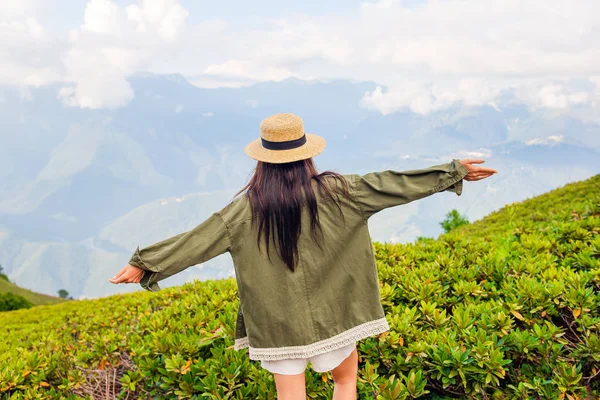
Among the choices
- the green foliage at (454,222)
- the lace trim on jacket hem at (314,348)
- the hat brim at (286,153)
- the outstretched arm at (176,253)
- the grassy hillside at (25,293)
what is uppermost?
the grassy hillside at (25,293)

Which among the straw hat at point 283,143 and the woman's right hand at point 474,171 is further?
the woman's right hand at point 474,171

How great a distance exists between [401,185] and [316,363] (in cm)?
125

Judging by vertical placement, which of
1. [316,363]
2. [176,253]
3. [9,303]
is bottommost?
[316,363]

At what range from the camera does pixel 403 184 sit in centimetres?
297

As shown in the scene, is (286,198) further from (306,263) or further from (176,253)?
(176,253)

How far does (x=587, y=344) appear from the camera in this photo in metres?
Answer: 3.68

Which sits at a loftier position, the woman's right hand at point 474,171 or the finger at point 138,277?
the woman's right hand at point 474,171

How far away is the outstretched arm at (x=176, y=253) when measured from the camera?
2.80 meters

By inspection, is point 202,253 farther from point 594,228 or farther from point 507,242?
point 594,228

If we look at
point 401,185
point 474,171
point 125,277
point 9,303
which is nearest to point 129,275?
point 125,277

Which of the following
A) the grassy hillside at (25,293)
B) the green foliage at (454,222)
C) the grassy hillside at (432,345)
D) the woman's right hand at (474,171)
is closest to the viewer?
the woman's right hand at (474,171)

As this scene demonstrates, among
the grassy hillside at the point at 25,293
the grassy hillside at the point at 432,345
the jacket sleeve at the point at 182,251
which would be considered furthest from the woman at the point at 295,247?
the grassy hillside at the point at 25,293

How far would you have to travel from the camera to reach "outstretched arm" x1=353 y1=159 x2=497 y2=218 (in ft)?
9.64

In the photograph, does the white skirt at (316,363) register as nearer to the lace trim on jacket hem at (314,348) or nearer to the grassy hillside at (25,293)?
the lace trim on jacket hem at (314,348)
